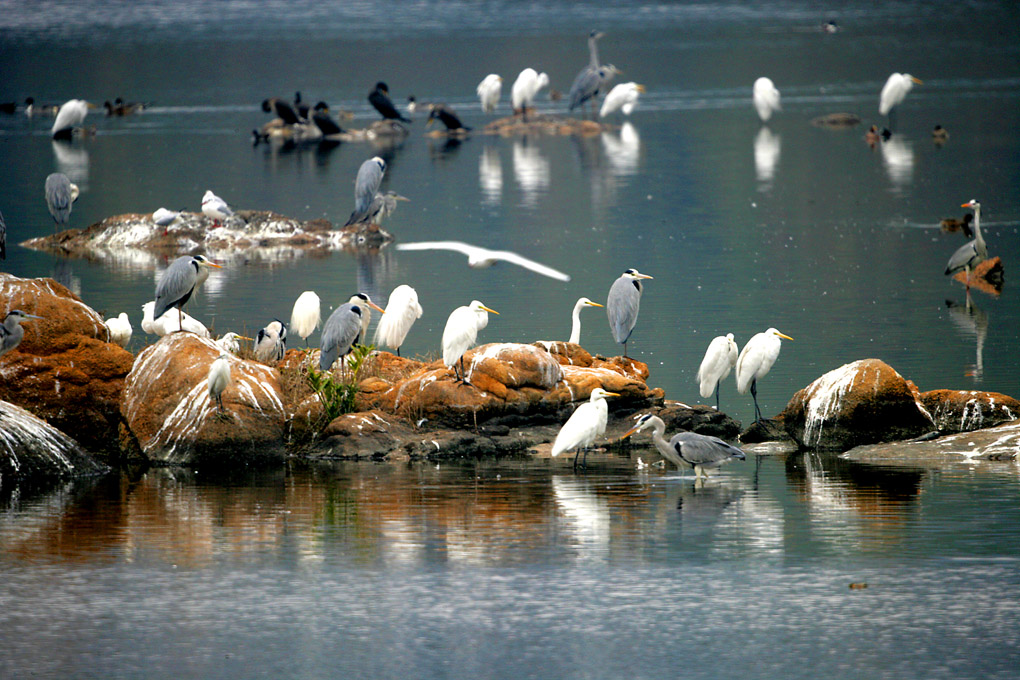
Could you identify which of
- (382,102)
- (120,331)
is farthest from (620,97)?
(120,331)

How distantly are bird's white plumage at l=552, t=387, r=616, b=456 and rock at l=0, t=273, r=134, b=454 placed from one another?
4.05 meters

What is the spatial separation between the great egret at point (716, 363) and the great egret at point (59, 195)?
46.1ft

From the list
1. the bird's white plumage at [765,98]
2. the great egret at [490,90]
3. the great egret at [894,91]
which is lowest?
the great egret at [894,91]

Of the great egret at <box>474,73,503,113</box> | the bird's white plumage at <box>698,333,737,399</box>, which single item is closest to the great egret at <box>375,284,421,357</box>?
the bird's white plumage at <box>698,333,737,399</box>

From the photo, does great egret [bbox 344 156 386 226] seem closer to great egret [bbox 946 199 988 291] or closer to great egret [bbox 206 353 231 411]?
great egret [bbox 946 199 988 291]

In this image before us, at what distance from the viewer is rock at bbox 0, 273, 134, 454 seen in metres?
12.7

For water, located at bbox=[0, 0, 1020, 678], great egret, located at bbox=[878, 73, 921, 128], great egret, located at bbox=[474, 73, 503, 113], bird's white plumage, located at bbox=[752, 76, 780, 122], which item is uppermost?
great egret, located at bbox=[474, 73, 503, 113]

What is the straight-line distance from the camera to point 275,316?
720 inches

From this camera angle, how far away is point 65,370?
42.1 feet

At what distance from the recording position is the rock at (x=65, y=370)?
41.8 feet

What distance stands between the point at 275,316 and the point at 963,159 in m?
19.7

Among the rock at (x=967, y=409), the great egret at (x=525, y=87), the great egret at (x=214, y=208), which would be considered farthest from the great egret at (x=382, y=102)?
the rock at (x=967, y=409)

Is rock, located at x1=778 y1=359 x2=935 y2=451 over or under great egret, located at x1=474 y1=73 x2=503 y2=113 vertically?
under

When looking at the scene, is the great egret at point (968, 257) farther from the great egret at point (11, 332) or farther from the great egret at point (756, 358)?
the great egret at point (11, 332)
